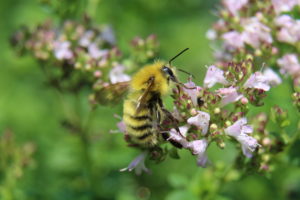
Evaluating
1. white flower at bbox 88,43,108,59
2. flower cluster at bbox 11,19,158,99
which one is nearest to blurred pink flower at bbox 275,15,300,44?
flower cluster at bbox 11,19,158,99

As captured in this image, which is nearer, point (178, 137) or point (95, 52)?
point (178, 137)

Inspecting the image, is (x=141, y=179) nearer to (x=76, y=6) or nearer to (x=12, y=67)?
(x=76, y=6)

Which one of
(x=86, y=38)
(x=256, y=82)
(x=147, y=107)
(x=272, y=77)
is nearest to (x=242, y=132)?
(x=256, y=82)

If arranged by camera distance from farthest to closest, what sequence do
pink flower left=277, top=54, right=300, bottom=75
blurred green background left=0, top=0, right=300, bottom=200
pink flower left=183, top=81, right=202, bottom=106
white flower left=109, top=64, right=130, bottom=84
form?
1. blurred green background left=0, top=0, right=300, bottom=200
2. white flower left=109, top=64, right=130, bottom=84
3. pink flower left=277, top=54, right=300, bottom=75
4. pink flower left=183, top=81, right=202, bottom=106

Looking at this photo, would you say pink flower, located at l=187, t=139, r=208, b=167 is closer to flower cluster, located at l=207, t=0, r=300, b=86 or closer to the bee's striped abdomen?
the bee's striped abdomen

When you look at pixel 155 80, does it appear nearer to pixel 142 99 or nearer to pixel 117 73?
pixel 142 99

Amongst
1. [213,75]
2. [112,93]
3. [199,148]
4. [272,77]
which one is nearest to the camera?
[199,148]

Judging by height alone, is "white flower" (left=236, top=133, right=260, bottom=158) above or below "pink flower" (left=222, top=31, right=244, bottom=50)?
below
